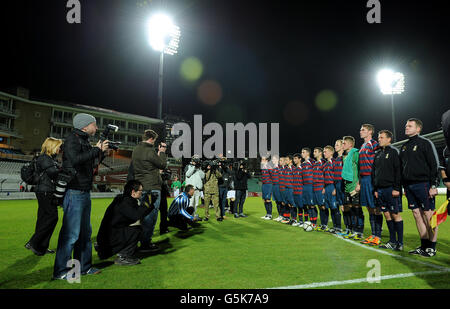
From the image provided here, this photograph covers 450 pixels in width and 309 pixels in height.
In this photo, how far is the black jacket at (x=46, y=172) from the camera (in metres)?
4.61

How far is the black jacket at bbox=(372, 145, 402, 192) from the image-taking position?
471cm

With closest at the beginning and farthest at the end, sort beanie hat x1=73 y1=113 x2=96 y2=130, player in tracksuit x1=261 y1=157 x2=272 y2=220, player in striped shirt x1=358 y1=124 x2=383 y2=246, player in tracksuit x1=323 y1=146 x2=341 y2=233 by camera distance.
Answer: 1. beanie hat x1=73 y1=113 x2=96 y2=130
2. player in striped shirt x1=358 y1=124 x2=383 y2=246
3. player in tracksuit x1=323 y1=146 x2=341 y2=233
4. player in tracksuit x1=261 y1=157 x2=272 y2=220

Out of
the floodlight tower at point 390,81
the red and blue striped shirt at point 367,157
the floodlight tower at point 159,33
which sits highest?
the floodlight tower at point 159,33

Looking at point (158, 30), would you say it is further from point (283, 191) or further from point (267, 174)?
point (283, 191)

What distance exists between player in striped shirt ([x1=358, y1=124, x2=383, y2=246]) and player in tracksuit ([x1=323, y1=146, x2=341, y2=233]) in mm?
998

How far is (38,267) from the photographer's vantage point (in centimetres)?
372

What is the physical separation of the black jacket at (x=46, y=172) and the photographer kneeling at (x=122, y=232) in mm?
1528

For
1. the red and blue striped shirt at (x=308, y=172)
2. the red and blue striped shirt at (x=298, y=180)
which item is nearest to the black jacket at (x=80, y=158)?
the red and blue striped shirt at (x=308, y=172)

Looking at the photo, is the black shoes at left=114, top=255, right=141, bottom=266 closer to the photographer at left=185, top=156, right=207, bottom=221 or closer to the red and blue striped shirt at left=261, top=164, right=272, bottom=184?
the photographer at left=185, top=156, right=207, bottom=221

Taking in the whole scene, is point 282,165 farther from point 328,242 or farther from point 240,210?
point 328,242

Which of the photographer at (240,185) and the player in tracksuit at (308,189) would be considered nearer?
the player in tracksuit at (308,189)

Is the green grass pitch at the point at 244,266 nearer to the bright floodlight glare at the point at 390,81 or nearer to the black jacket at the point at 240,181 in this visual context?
the black jacket at the point at 240,181

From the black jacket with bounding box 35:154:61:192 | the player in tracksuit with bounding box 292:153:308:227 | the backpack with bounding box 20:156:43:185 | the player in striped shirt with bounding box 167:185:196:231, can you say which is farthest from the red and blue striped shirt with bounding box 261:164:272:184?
the backpack with bounding box 20:156:43:185
